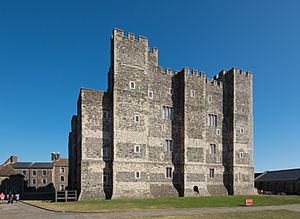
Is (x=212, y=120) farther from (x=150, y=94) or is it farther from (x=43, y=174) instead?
(x=43, y=174)

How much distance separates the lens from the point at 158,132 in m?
38.6

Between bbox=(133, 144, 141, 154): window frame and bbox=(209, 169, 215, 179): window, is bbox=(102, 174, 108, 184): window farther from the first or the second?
bbox=(209, 169, 215, 179): window

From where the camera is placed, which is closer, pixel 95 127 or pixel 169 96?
pixel 95 127

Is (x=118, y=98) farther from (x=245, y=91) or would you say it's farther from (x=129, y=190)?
(x=245, y=91)

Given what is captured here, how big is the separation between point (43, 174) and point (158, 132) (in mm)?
50425

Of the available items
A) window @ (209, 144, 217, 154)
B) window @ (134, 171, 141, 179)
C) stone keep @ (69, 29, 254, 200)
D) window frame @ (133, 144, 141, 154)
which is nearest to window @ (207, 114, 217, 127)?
stone keep @ (69, 29, 254, 200)

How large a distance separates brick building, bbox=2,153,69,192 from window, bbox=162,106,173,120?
1903 inches

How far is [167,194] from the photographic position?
37312mm

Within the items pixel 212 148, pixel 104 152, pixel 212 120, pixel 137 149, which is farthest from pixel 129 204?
pixel 212 120

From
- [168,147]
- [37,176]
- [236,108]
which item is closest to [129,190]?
[168,147]

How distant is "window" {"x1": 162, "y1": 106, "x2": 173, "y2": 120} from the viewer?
1565 inches

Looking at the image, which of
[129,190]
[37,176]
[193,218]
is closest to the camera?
[193,218]

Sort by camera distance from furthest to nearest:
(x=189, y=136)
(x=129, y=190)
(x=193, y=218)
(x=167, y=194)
Answer: (x=189, y=136)
(x=167, y=194)
(x=129, y=190)
(x=193, y=218)

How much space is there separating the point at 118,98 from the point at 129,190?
39.1 feet
